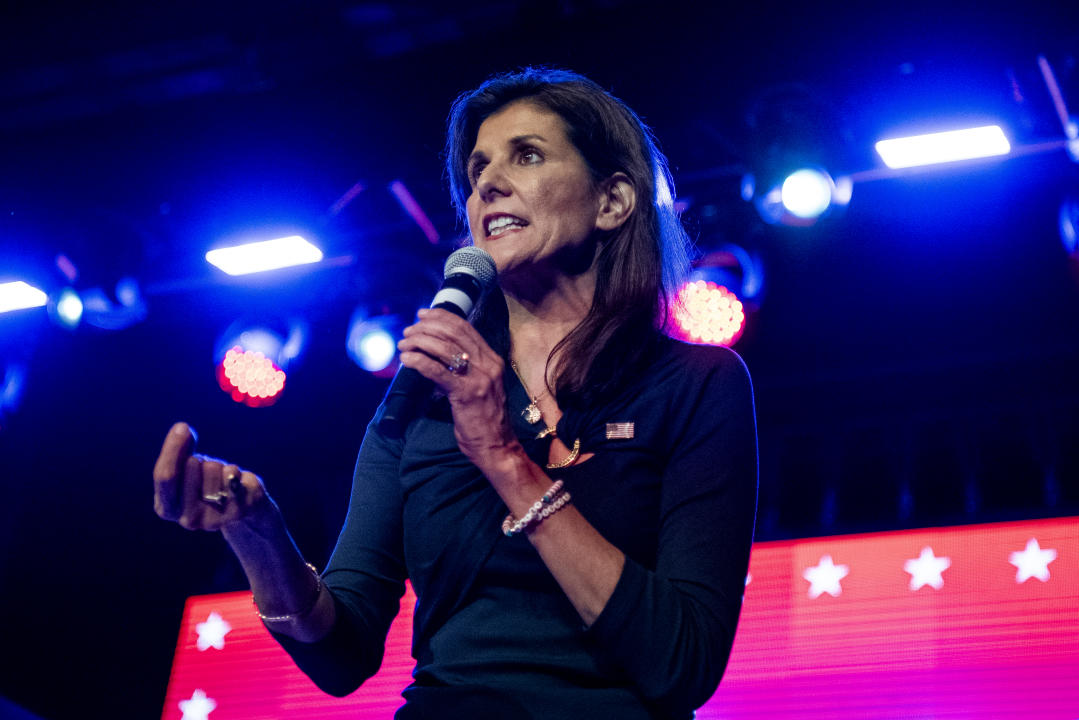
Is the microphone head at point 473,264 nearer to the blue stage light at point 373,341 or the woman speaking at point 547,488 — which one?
the woman speaking at point 547,488

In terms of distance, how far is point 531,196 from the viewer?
1.66m

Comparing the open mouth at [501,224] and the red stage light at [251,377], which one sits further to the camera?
the red stage light at [251,377]

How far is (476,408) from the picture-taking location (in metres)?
1.24

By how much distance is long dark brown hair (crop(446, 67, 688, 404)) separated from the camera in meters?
1.57

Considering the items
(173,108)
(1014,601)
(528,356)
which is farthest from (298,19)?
(1014,601)

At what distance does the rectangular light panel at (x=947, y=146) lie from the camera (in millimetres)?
3668

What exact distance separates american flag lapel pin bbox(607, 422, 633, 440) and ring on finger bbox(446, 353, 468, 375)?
0.99 feet

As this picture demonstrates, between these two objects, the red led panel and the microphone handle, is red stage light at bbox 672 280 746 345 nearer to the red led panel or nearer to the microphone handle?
the red led panel

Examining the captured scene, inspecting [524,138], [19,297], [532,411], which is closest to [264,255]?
[19,297]

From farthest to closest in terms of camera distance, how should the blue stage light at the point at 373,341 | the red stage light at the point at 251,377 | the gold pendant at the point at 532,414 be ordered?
1. the red stage light at the point at 251,377
2. the blue stage light at the point at 373,341
3. the gold pendant at the point at 532,414

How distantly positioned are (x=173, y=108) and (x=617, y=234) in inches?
115

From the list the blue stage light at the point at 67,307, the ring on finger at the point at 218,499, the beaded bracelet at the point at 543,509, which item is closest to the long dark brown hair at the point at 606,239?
the beaded bracelet at the point at 543,509

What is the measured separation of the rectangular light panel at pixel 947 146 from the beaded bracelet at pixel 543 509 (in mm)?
2893

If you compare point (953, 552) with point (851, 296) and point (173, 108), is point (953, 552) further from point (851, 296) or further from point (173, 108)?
point (173, 108)
